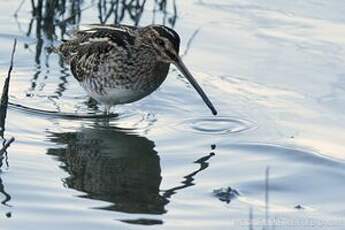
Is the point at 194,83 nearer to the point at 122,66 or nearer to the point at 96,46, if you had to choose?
the point at 122,66

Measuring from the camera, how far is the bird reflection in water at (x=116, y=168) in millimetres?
6156

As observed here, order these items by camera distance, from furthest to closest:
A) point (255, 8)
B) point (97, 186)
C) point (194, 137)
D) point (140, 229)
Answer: point (255, 8)
point (194, 137)
point (97, 186)
point (140, 229)

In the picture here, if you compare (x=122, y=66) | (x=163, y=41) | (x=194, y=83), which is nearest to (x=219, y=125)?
(x=194, y=83)

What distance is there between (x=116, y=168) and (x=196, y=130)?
897 mm

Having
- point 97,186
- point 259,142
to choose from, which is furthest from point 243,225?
point 259,142

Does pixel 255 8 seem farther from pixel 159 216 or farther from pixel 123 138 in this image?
pixel 159 216

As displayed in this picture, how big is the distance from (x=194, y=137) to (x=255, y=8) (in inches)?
122

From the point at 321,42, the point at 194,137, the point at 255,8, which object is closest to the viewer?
the point at 194,137

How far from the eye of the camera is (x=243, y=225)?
580cm

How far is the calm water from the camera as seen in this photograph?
19.7 ft

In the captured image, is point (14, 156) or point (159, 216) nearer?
point (159, 216)

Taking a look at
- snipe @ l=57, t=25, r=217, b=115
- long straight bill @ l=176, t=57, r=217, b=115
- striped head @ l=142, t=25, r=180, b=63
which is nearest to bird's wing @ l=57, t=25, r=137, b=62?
snipe @ l=57, t=25, r=217, b=115

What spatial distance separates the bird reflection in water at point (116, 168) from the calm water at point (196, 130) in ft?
0.04

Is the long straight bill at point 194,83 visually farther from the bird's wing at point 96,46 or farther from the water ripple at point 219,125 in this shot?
the bird's wing at point 96,46
